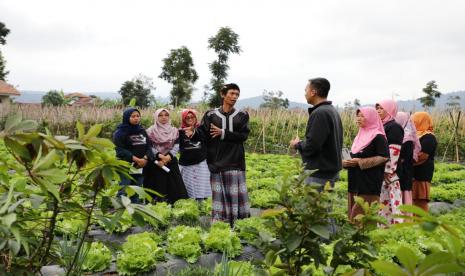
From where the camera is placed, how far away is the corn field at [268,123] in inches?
607

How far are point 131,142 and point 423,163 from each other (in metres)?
4.06

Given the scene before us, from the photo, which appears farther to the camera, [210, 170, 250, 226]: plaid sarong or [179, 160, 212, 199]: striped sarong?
[179, 160, 212, 199]: striped sarong

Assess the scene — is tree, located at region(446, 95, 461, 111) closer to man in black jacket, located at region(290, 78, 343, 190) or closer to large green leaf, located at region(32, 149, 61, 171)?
man in black jacket, located at region(290, 78, 343, 190)

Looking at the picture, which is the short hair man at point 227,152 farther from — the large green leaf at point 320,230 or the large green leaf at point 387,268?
the large green leaf at point 387,268

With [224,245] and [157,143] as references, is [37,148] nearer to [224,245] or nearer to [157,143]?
[224,245]

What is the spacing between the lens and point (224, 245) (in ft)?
13.1

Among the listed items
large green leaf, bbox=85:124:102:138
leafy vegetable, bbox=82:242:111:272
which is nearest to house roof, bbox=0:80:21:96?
leafy vegetable, bbox=82:242:111:272

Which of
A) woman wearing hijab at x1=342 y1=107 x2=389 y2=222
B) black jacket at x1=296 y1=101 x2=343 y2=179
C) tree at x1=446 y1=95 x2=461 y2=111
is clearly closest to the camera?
black jacket at x1=296 y1=101 x2=343 y2=179

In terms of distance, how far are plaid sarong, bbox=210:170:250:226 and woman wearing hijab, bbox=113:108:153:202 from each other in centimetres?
136

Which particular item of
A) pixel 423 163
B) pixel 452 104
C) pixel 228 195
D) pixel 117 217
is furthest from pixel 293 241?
pixel 452 104

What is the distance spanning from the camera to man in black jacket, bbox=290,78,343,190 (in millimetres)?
3969

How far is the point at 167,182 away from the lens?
6332mm

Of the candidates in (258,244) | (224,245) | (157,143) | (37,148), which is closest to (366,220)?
(258,244)

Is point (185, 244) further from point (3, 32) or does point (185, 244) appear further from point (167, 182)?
point (3, 32)
